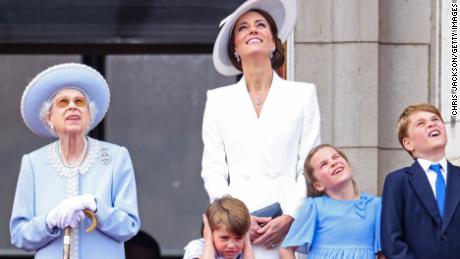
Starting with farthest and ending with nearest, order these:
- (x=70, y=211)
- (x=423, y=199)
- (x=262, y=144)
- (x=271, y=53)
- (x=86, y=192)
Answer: (x=271, y=53) → (x=262, y=144) → (x=86, y=192) → (x=423, y=199) → (x=70, y=211)

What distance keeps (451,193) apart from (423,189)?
12 cm

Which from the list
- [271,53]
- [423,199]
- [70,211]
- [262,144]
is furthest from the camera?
[271,53]

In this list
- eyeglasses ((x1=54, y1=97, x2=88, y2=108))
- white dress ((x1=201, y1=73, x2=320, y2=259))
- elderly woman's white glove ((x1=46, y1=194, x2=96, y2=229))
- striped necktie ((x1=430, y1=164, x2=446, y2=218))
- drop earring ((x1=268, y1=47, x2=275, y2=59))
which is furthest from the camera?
drop earring ((x1=268, y1=47, x2=275, y2=59))

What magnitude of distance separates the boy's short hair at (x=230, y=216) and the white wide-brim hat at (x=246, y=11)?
0.82 metres

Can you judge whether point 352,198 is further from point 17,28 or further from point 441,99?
point 17,28

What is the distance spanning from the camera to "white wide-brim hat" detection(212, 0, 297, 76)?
24.1 feet

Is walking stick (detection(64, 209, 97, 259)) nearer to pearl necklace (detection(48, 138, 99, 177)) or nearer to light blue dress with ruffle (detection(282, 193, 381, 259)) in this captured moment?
pearl necklace (detection(48, 138, 99, 177))

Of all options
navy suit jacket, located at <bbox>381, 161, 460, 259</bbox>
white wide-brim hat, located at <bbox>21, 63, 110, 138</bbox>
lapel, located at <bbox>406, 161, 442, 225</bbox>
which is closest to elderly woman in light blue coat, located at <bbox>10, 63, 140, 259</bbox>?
white wide-brim hat, located at <bbox>21, 63, 110, 138</bbox>

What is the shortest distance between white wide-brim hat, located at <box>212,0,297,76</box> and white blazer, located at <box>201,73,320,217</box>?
22 cm

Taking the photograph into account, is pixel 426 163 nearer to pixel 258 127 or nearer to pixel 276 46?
pixel 258 127

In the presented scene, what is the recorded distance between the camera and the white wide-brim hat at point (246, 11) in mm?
7332

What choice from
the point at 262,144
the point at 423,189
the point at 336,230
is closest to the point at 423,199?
the point at 423,189

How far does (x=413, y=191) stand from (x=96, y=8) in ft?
10.1

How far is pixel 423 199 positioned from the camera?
22.6 feet
